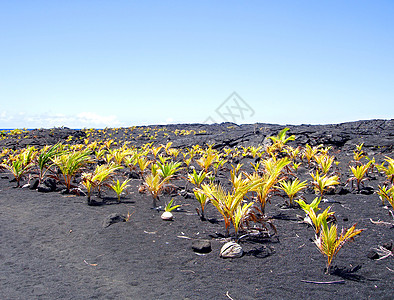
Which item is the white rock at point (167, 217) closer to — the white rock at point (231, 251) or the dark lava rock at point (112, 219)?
the dark lava rock at point (112, 219)

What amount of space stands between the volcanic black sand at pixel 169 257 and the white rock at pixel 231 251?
0.15 feet

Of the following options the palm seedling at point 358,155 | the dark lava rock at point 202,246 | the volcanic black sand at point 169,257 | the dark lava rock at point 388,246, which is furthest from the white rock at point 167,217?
the palm seedling at point 358,155

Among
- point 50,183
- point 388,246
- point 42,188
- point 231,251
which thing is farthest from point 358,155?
point 42,188

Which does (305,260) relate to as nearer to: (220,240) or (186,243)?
(220,240)

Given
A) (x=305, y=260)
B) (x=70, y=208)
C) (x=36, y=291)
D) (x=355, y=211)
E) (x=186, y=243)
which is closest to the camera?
(x=36, y=291)

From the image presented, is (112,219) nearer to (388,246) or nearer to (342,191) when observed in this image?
(388,246)

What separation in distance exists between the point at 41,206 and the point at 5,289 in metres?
2.20

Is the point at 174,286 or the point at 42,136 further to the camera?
the point at 42,136

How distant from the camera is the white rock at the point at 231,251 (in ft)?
7.78

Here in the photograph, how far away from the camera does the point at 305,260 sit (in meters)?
2.27

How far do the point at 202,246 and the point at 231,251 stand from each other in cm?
28

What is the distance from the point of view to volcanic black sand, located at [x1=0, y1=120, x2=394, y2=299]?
1.90m

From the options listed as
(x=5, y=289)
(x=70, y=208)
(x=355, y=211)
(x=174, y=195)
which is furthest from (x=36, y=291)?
(x=355, y=211)

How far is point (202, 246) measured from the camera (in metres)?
2.49
